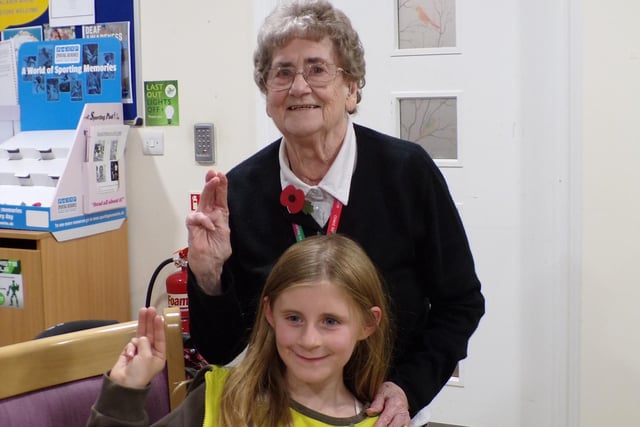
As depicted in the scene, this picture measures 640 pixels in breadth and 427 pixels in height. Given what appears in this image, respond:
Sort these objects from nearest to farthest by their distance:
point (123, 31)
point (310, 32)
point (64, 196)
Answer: point (310, 32) < point (64, 196) < point (123, 31)

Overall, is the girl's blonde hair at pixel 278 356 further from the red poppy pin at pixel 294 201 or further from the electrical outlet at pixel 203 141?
the electrical outlet at pixel 203 141

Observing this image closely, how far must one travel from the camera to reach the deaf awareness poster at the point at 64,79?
2.86 m

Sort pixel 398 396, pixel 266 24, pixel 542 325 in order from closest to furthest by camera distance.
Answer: pixel 398 396
pixel 266 24
pixel 542 325

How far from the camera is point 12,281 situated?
2.57 metres

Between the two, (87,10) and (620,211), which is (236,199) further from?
(87,10)

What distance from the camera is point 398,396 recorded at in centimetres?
133

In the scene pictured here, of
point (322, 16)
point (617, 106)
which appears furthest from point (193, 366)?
point (617, 106)

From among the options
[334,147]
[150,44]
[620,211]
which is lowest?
[620,211]

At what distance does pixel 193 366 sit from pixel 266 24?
1.43m

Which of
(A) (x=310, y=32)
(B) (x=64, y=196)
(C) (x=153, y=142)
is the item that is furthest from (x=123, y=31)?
(A) (x=310, y=32)

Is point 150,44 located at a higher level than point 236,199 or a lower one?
higher

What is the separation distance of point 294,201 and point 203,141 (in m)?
1.45

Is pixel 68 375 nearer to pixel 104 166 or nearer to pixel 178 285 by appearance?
pixel 178 285

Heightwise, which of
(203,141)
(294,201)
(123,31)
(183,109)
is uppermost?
(123,31)
